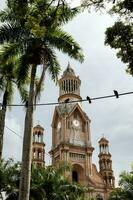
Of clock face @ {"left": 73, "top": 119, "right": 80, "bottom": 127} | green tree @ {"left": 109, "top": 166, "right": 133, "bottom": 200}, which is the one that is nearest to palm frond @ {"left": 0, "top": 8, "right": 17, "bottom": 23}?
green tree @ {"left": 109, "top": 166, "right": 133, "bottom": 200}

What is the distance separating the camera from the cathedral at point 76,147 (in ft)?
175

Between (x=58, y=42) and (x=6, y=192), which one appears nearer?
(x=58, y=42)

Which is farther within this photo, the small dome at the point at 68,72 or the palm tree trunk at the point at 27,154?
the small dome at the point at 68,72

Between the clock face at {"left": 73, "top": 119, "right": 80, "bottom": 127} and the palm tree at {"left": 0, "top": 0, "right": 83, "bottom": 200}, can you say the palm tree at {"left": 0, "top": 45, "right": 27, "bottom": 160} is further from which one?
the clock face at {"left": 73, "top": 119, "right": 80, "bottom": 127}

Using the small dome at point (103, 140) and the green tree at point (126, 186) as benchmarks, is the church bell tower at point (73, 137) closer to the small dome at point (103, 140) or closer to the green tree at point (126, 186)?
the small dome at point (103, 140)

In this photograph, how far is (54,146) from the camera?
56688 millimetres

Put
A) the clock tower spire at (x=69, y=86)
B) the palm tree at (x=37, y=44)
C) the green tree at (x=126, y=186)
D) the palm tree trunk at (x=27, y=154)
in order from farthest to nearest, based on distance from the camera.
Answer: the clock tower spire at (x=69, y=86), the green tree at (x=126, y=186), the palm tree at (x=37, y=44), the palm tree trunk at (x=27, y=154)

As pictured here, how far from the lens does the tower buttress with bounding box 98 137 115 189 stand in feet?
187

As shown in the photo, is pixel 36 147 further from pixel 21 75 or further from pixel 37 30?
pixel 37 30

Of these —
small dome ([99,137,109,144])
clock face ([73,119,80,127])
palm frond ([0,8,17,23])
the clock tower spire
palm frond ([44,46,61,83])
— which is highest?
the clock tower spire

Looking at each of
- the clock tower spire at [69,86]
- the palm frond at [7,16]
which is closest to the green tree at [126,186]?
the palm frond at [7,16]

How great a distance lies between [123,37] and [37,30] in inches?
177

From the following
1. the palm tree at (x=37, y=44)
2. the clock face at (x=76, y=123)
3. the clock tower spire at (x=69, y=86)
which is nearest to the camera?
the palm tree at (x=37, y=44)

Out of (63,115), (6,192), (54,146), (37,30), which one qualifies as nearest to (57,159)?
(54,146)
